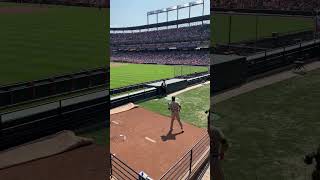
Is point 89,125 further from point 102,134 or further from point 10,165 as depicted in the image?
point 10,165

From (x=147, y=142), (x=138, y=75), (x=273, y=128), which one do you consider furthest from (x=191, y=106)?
(x=138, y=75)

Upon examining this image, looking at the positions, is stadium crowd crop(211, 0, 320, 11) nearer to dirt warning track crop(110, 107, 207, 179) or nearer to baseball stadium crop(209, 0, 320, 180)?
baseball stadium crop(209, 0, 320, 180)

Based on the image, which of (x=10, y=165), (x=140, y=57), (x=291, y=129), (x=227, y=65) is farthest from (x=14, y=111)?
(x=140, y=57)

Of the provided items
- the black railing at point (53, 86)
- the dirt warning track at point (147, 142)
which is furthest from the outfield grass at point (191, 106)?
the black railing at point (53, 86)

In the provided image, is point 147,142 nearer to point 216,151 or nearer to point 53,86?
point 216,151

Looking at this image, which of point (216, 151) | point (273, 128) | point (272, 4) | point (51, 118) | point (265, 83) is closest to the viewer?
point (51, 118)

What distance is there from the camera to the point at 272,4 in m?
6.63

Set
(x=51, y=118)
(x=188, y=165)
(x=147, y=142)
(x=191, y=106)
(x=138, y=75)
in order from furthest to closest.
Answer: (x=138, y=75), (x=191, y=106), (x=147, y=142), (x=188, y=165), (x=51, y=118)

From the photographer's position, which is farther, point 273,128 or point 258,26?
point 258,26

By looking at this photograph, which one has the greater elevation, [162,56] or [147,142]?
[162,56]

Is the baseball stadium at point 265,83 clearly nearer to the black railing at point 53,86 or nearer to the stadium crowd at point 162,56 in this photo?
the black railing at point 53,86

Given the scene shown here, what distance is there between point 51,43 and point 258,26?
3396mm

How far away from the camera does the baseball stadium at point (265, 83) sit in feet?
17.6

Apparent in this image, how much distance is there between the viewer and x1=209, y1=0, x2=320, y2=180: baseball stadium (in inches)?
211
